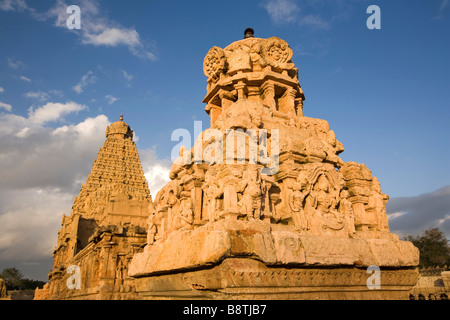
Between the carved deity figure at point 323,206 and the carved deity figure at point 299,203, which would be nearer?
the carved deity figure at point 299,203

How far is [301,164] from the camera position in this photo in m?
6.43

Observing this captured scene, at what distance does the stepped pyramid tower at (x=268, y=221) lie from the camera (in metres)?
A: 4.61

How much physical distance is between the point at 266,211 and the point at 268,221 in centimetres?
17

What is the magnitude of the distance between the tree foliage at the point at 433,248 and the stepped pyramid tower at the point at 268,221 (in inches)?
1975

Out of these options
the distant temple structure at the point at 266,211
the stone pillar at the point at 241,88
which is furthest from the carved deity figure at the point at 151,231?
the stone pillar at the point at 241,88

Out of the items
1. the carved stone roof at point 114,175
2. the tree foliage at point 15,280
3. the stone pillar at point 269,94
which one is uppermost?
the carved stone roof at point 114,175

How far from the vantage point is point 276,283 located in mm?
4648

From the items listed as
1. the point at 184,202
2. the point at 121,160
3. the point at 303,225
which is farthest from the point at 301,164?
the point at 121,160

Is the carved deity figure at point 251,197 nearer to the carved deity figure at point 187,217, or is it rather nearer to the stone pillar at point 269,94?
the carved deity figure at point 187,217

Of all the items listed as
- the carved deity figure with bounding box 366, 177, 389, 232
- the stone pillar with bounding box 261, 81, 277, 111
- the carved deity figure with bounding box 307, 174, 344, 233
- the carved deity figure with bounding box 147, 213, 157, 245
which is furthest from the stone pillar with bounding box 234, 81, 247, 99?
the carved deity figure with bounding box 366, 177, 389, 232

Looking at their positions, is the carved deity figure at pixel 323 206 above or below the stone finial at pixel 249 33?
below

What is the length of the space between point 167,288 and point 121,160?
5493cm
